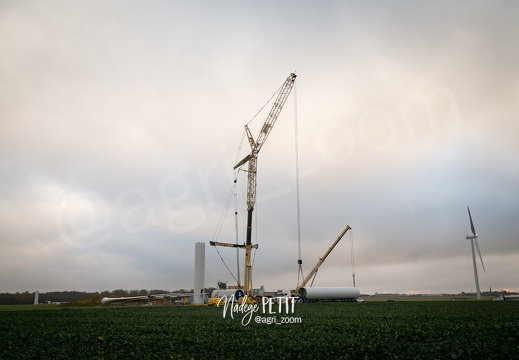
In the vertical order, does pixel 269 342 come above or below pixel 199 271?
below

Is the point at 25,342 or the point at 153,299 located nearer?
the point at 25,342

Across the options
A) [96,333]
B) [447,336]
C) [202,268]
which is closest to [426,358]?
[447,336]

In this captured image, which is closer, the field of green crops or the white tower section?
the field of green crops

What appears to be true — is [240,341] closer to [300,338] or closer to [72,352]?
[300,338]

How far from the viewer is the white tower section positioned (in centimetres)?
8062

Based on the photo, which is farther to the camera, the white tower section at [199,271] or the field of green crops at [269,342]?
the white tower section at [199,271]

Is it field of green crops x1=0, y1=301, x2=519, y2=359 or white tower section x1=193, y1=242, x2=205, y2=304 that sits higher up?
white tower section x1=193, y1=242, x2=205, y2=304

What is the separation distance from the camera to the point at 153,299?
89.0m

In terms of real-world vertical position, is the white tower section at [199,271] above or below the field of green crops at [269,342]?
above

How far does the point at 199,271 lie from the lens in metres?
81.1

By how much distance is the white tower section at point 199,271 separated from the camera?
80619 mm

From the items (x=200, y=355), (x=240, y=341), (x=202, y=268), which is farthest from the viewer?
(x=202, y=268)

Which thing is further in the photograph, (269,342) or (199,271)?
(199,271)

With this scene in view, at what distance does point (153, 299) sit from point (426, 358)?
81.6 meters
